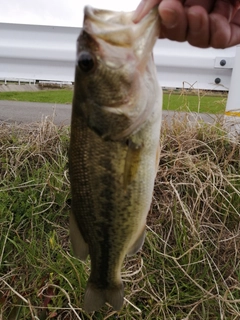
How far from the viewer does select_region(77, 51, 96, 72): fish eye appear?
159 centimetres

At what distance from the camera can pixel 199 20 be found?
1.83 m

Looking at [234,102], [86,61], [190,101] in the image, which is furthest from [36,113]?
[86,61]

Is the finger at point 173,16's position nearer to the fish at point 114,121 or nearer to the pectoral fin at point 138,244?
the fish at point 114,121

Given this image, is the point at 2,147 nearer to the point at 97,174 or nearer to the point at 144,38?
the point at 97,174

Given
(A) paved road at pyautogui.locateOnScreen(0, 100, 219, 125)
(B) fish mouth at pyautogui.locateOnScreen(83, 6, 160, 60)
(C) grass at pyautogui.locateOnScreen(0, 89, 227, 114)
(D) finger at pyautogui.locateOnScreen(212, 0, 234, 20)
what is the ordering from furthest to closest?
(A) paved road at pyautogui.locateOnScreen(0, 100, 219, 125)
(C) grass at pyautogui.locateOnScreen(0, 89, 227, 114)
(D) finger at pyautogui.locateOnScreen(212, 0, 234, 20)
(B) fish mouth at pyautogui.locateOnScreen(83, 6, 160, 60)

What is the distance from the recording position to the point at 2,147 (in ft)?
12.8

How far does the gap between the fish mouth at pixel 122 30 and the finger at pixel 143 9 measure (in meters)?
0.02

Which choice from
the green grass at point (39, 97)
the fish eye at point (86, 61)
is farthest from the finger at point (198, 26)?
the green grass at point (39, 97)

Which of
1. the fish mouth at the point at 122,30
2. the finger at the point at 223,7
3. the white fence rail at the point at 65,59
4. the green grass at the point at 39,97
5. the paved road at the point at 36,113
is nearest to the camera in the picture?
the fish mouth at the point at 122,30

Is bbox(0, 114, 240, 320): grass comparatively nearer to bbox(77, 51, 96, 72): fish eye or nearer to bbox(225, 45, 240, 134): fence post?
bbox(225, 45, 240, 134): fence post

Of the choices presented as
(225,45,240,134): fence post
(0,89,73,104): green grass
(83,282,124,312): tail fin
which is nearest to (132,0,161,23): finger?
(83,282,124,312): tail fin

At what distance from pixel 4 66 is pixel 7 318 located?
213cm

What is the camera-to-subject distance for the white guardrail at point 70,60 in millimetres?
3447

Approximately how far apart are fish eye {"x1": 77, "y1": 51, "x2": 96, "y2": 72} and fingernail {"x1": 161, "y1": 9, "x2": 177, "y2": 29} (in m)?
0.32
